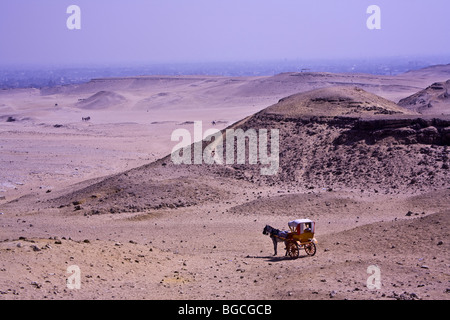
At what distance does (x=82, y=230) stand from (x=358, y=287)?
33.4ft

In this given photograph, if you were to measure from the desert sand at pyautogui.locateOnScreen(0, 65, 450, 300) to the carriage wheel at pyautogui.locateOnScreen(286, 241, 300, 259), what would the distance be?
219 mm

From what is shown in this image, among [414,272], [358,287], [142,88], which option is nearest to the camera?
[358,287]

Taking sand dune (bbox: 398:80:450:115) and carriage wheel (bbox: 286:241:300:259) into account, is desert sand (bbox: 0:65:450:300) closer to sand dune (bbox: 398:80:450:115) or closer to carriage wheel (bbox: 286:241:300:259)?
carriage wheel (bbox: 286:241:300:259)

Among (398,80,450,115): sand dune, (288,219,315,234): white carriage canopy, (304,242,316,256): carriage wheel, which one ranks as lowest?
(304,242,316,256): carriage wheel

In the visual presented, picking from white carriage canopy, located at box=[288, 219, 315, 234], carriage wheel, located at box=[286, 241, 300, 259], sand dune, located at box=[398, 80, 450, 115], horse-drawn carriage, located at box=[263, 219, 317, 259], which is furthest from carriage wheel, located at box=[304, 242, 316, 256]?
sand dune, located at box=[398, 80, 450, 115]

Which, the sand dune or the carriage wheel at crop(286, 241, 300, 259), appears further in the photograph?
the sand dune

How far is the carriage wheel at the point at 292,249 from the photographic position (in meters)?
12.2

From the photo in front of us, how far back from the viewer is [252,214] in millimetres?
17547

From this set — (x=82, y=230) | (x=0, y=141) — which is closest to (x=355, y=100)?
(x=82, y=230)

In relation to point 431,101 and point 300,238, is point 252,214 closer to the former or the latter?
point 300,238

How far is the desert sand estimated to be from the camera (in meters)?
9.74

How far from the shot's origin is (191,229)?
16297 mm

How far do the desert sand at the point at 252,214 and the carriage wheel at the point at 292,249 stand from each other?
0.22 m
